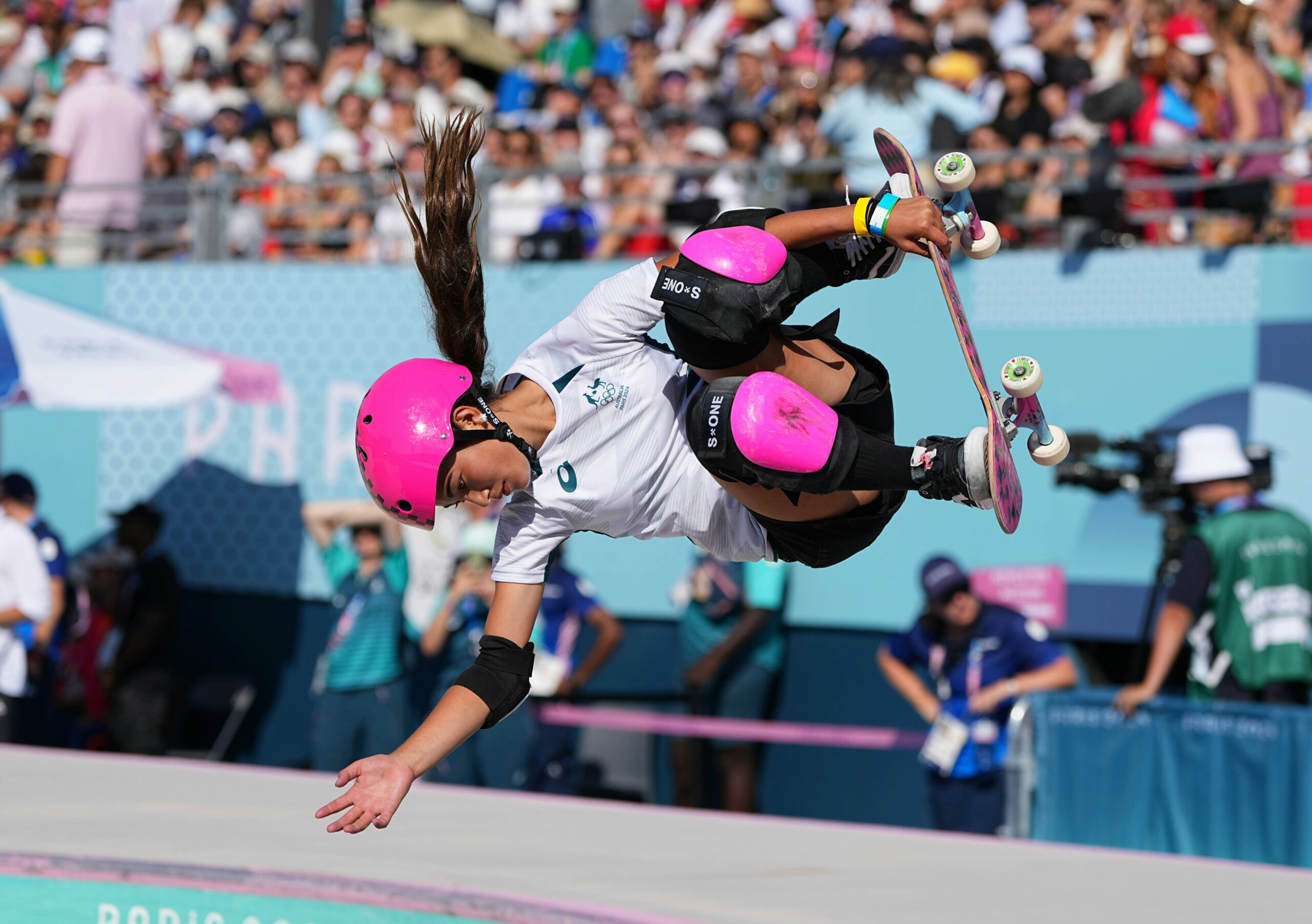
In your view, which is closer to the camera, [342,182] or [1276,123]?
[1276,123]

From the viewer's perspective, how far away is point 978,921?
455cm

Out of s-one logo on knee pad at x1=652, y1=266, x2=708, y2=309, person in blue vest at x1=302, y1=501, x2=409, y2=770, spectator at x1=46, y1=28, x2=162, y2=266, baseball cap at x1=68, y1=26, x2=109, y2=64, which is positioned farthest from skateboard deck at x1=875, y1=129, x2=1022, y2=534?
baseball cap at x1=68, y1=26, x2=109, y2=64

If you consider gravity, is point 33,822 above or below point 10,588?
below

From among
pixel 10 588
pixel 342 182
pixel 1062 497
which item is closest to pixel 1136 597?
pixel 1062 497

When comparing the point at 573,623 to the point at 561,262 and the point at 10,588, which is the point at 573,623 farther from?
the point at 10,588

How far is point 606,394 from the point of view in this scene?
4090 mm

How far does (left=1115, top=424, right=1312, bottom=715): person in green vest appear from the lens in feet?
22.8

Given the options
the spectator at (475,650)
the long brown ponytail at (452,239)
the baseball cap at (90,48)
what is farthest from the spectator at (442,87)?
the long brown ponytail at (452,239)

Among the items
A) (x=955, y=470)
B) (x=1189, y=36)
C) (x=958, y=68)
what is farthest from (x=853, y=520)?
(x=958, y=68)

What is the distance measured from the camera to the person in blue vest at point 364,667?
8.88 m

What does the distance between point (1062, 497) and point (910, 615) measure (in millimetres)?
1064

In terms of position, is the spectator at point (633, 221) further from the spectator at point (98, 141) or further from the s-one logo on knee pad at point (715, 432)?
the s-one logo on knee pad at point (715, 432)

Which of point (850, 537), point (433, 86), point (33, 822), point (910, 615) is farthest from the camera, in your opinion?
point (433, 86)

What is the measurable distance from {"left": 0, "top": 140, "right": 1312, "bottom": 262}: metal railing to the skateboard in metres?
3.87
